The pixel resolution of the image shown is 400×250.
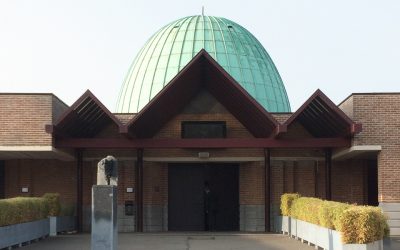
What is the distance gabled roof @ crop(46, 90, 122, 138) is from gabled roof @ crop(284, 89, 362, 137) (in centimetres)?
731

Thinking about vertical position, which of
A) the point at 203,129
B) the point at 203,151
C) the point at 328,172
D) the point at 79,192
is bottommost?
the point at 79,192

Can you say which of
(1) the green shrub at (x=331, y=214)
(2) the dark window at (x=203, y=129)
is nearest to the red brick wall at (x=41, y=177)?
(2) the dark window at (x=203, y=129)

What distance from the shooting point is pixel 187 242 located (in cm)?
2255

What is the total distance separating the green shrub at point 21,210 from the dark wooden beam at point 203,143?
287 centimetres

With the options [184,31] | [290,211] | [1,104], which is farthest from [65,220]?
[184,31]

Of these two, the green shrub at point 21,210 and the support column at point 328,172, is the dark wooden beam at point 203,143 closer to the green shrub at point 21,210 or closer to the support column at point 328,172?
the support column at point 328,172

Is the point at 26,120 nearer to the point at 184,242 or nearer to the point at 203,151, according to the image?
the point at 203,151

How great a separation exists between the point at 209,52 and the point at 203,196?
16.2 m

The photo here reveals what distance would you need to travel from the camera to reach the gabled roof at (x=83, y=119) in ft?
81.1

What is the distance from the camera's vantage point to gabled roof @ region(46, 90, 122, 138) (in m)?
24.7

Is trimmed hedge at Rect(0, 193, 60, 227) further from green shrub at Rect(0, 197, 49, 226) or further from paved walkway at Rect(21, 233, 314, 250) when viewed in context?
paved walkway at Rect(21, 233, 314, 250)

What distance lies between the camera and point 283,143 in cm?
2641

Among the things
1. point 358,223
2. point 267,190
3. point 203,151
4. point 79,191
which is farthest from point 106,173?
point 203,151

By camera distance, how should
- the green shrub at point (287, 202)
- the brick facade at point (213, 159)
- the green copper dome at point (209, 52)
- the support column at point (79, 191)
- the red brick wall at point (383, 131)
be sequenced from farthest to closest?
1. the green copper dome at point (209, 52)
2. the brick facade at point (213, 159)
3. the support column at point (79, 191)
4. the green shrub at point (287, 202)
5. the red brick wall at point (383, 131)
